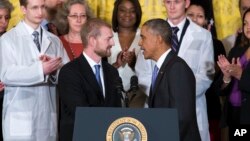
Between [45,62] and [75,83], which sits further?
[45,62]

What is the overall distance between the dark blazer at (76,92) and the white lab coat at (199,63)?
2.62ft

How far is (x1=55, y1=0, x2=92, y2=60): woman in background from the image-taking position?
4609mm

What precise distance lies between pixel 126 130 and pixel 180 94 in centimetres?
47

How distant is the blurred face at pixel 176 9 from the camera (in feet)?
15.1

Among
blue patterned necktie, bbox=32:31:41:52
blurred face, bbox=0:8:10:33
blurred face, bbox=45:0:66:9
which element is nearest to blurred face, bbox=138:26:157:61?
blue patterned necktie, bbox=32:31:41:52

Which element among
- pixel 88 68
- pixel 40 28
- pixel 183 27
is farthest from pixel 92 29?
pixel 183 27

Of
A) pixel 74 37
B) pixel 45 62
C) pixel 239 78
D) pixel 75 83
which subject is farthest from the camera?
pixel 74 37

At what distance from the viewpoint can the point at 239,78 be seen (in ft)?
14.3

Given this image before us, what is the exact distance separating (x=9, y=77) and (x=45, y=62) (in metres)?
0.24

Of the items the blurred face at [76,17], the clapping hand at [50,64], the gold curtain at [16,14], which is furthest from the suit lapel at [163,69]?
the gold curtain at [16,14]

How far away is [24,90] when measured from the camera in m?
4.20

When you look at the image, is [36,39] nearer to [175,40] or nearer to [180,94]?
[175,40]

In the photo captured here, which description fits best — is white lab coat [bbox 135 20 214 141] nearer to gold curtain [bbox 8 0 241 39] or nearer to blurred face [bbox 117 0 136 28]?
blurred face [bbox 117 0 136 28]

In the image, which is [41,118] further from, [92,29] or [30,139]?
[92,29]
